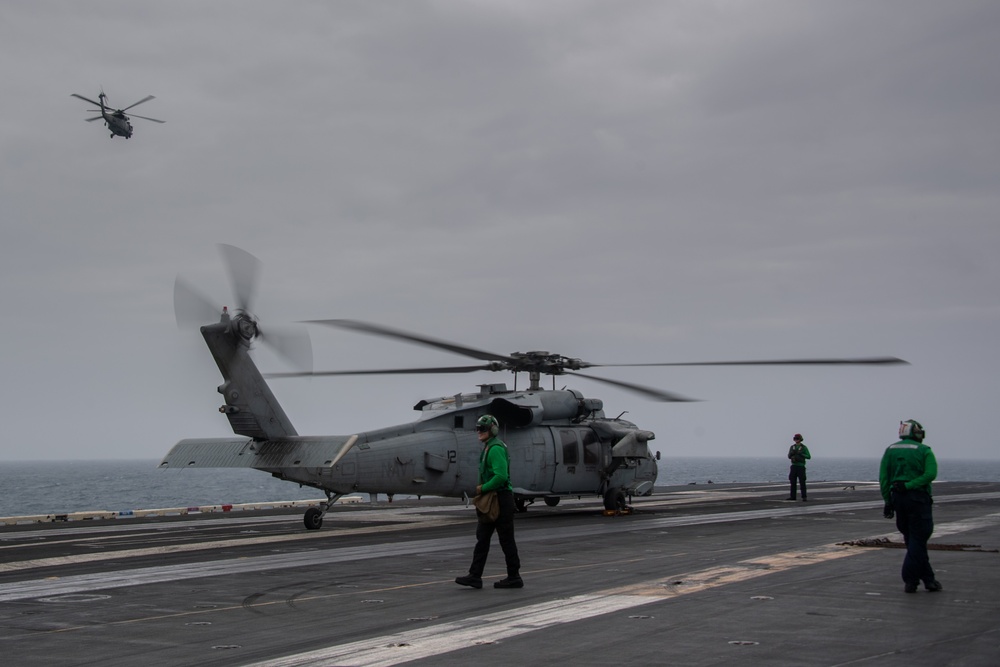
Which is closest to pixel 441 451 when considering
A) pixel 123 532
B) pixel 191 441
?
pixel 191 441

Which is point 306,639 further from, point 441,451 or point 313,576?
point 441,451

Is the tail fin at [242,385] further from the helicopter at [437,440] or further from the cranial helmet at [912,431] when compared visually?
the cranial helmet at [912,431]

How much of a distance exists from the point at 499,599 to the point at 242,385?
472 inches

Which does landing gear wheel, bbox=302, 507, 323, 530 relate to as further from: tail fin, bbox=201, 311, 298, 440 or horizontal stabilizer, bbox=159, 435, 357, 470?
tail fin, bbox=201, 311, 298, 440

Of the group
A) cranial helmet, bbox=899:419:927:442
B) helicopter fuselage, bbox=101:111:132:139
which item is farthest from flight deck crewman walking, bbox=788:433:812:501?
helicopter fuselage, bbox=101:111:132:139

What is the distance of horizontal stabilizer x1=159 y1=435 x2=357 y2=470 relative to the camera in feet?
71.9

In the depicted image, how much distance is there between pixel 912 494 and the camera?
12.1 metres

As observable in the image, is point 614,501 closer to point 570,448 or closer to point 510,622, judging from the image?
point 570,448

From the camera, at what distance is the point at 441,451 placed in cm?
2480

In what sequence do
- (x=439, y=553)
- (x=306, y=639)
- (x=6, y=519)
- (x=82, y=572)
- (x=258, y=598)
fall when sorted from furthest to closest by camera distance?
(x=6, y=519) < (x=439, y=553) < (x=82, y=572) < (x=258, y=598) < (x=306, y=639)

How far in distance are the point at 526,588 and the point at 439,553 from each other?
4660 mm

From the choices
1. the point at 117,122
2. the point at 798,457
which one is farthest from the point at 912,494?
the point at 117,122

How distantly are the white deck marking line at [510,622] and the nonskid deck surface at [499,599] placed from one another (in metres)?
0.03

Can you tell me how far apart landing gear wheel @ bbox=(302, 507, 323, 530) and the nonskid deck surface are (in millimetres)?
210
